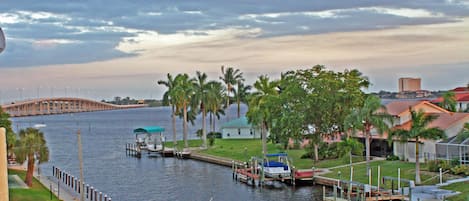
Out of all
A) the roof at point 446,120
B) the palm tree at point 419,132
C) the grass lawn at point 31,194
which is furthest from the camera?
the roof at point 446,120

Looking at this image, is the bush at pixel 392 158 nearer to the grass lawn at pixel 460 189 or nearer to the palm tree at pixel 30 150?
the grass lawn at pixel 460 189

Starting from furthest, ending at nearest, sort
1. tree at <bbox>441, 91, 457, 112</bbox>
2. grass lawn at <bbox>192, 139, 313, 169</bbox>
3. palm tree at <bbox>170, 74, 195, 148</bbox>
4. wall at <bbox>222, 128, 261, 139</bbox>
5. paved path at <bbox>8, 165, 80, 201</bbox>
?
wall at <bbox>222, 128, 261, 139</bbox>
palm tree at <bbox>170, 74, 195, 148</bbox>
tree at <bbox>441, 91, 457, 112</bbox>
grass lawn at <bbox>192, 139, 313, 169</bbox>
paved path at <bbox>8, 165, 80, 201</bbox>

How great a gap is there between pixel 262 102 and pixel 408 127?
17638 mm

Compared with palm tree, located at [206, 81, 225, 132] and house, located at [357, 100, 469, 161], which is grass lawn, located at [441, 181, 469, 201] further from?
palm tree, located at [206, 81, 225, 132]

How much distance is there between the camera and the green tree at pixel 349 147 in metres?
61.7

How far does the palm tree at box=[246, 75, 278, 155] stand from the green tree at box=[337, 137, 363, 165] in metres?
9.84

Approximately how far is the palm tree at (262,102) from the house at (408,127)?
448 inches

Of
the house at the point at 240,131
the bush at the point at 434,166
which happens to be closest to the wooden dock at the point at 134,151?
the house at the point at 240,131

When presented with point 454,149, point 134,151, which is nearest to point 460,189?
point 454,149

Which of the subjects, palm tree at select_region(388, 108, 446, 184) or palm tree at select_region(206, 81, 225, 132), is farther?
palm tree at select_region(206, 81, 225, 132)

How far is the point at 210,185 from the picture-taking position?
59.5m

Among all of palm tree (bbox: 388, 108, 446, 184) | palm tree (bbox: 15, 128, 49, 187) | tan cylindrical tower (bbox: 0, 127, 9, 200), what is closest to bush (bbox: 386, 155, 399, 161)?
palm tree (bbox: 388, 108, 446, 184)

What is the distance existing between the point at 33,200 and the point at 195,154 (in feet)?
143

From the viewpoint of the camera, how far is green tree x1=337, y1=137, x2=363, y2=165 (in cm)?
6174
